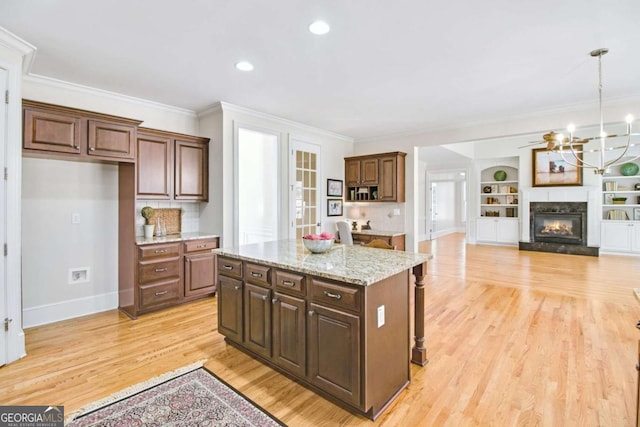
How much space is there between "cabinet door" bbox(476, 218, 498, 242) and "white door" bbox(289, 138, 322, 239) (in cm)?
609

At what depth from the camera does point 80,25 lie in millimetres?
2363

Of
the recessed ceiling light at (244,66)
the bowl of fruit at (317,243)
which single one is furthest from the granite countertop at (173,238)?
the recessed ceiling light at (244,66)

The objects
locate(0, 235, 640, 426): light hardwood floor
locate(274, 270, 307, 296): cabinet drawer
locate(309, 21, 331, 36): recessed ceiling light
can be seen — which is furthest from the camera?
locate(309, 21, 331, 36): recessed ceiling light

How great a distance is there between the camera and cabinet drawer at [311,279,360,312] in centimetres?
185

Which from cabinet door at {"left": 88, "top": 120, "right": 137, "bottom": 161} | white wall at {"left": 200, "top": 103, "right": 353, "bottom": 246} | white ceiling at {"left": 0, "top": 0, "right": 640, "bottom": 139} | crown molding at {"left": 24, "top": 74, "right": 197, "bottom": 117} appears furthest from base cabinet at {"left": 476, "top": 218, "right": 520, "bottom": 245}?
cabinet door at {"left": 88, "top": 120, "right": 137, "bottom": 161}

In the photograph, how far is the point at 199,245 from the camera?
4105 mm

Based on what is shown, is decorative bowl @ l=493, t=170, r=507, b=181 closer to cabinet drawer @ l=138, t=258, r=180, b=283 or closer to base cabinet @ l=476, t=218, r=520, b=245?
base cabinet @ l=476, t=218, r=520, b=245

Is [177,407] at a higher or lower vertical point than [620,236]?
lower

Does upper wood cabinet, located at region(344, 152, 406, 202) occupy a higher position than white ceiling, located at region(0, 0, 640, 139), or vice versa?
white ceiling, located at region(0, 0, 640, 139)

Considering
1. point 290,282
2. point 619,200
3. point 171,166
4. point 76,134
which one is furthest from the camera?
point 619,200

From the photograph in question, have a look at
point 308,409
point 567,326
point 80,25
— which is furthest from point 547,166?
point 80,25

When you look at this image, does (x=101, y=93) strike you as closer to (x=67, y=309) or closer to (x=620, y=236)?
(x=67, y=309)

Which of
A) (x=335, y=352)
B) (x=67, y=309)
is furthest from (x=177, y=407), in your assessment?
(x=67, y=309)

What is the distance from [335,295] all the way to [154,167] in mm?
3093
